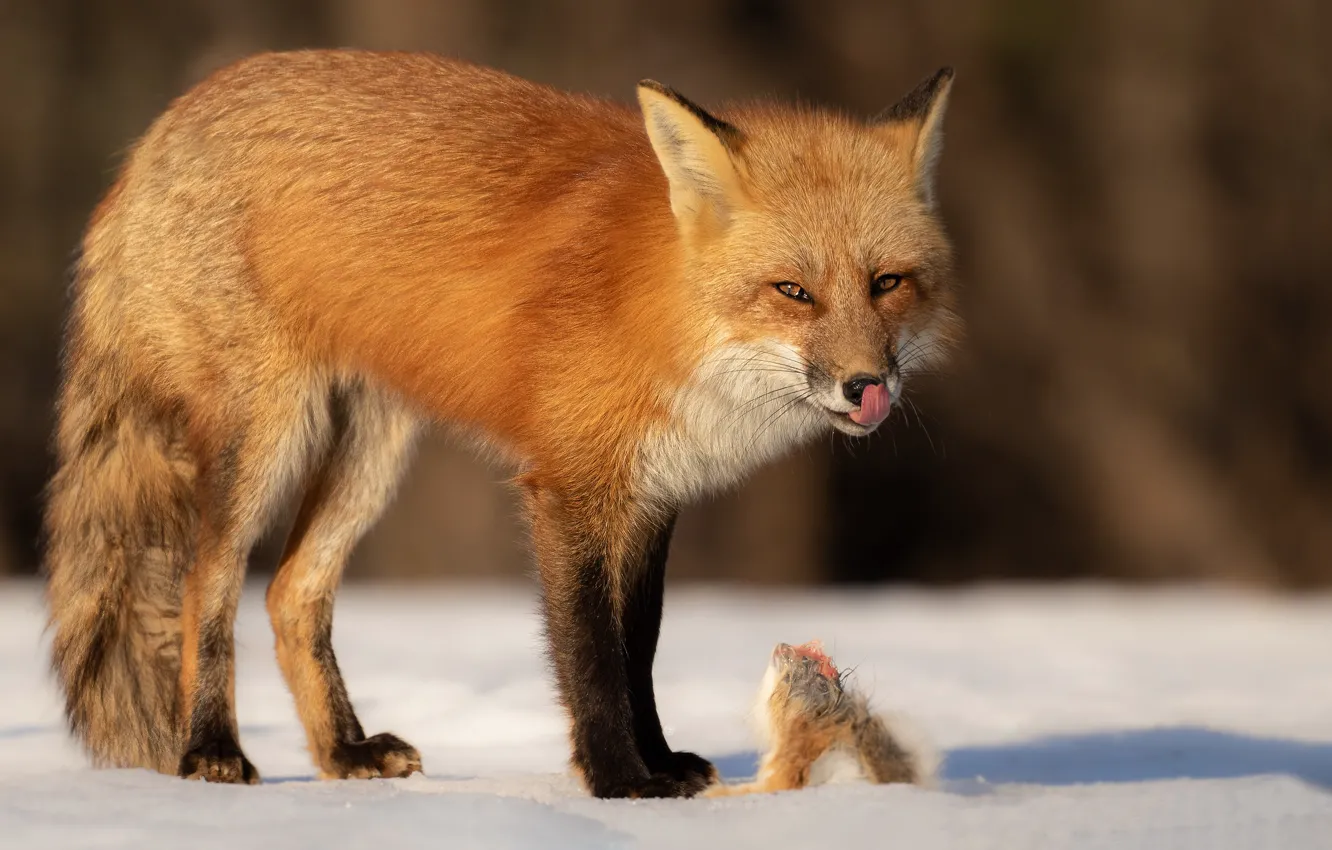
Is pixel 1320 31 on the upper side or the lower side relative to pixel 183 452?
upper

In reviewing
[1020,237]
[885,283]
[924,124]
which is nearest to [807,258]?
[885,283]

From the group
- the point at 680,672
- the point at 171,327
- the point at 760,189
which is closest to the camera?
the point at 760,189

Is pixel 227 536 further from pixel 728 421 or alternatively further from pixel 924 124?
pixel 924 124

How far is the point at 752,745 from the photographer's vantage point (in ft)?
16.8

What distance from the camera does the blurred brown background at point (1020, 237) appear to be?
14.0 meters

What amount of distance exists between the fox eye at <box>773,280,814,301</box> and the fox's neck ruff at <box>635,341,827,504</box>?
0.12m

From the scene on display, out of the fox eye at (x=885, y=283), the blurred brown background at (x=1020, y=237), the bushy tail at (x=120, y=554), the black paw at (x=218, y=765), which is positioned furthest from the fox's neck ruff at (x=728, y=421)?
the blurred brown background at (x=1020, y=237)

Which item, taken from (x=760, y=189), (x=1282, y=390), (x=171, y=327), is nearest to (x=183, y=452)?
(x=171, y=327)

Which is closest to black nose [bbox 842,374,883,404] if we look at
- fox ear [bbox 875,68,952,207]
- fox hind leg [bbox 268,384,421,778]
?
fox ear [bbox 875,68,952,207]

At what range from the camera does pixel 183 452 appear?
4.82 meters

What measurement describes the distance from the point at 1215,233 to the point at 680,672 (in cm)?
1022

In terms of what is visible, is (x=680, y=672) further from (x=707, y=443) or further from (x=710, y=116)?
(x=710, y=116)

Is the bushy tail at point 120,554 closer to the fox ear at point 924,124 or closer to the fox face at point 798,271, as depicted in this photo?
the fox face at point 798,271

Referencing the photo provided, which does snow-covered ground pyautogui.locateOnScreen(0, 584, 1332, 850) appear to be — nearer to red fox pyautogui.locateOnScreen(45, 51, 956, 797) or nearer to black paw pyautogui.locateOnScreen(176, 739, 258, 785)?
black paw pyautogui.locateOnScreen(176, 739, 258, 785)
